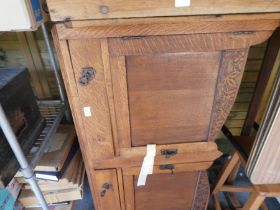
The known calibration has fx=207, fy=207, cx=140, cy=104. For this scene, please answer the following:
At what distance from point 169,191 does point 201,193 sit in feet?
0.49

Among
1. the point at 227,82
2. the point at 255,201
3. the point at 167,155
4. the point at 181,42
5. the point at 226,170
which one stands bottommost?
the point at 226,170

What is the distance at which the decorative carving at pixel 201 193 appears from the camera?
88 centimetres

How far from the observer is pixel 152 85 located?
23.3 inches

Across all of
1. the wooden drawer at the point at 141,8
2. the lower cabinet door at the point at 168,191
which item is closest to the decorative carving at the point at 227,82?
the wooden drawer at the point at 141,8

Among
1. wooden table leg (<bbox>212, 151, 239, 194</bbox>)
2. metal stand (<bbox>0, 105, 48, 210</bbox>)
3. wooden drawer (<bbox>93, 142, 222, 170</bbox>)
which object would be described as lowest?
wooden table leg (<bbox>212, 151, 239, 194</bbox>)

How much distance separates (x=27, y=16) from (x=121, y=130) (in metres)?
0.40

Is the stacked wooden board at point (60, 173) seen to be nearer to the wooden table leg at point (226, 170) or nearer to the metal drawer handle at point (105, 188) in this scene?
the metal drawer handle at point (105, 188)

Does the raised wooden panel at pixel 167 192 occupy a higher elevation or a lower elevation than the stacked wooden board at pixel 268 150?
lower

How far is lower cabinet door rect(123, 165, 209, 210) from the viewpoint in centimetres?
86

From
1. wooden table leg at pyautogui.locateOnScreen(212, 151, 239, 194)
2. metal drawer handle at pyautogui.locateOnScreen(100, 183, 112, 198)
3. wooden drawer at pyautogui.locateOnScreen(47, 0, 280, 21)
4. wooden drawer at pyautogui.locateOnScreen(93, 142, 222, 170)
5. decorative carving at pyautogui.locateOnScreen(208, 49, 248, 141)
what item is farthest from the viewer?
wooden table leg at pyautogui.locateOnScreen(212, 151, 239, 194)

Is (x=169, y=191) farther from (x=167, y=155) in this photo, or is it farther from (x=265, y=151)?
(x=265, y=151)

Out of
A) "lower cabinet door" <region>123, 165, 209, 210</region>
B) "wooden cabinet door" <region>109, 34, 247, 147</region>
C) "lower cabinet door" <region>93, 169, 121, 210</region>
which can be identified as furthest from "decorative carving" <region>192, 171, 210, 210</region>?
"lower cabinet door" <region>93, 169, 121, 210</region>

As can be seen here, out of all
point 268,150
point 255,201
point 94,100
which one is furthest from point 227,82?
point 255,201

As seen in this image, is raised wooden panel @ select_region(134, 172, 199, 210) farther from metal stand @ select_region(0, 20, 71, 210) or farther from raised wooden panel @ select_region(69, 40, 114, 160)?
metal stand @ select_region(0, 20, 71, 210)
